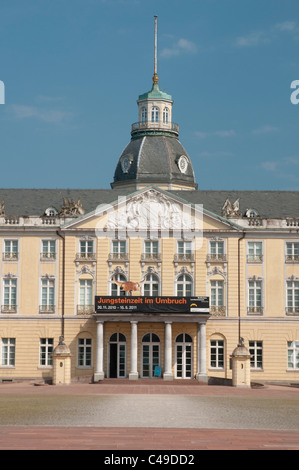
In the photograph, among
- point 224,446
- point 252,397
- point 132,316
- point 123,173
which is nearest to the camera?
point 224,446

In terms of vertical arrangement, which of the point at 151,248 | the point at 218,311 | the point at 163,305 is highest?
the point at 151,248

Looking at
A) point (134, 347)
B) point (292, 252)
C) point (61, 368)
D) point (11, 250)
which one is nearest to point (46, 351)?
point (61, 368)

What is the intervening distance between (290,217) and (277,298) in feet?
20.9

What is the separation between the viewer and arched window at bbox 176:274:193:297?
63312mm

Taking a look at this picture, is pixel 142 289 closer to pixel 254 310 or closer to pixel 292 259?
pixel 254 310

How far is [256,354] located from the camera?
6259 cm

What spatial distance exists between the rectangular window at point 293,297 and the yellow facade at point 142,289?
9 centimetres

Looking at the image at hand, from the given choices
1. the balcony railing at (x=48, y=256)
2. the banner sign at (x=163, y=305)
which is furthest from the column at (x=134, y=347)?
the balcony railing at (x=48, y=256)

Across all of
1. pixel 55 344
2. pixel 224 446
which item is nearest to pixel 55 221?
pixel 55 344

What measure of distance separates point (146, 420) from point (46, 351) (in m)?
35.7

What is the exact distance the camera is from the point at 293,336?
205 ft

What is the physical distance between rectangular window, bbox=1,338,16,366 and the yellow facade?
0.24 feet

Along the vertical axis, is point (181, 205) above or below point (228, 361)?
above

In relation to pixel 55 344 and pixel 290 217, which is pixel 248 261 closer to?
pixel 290 217
